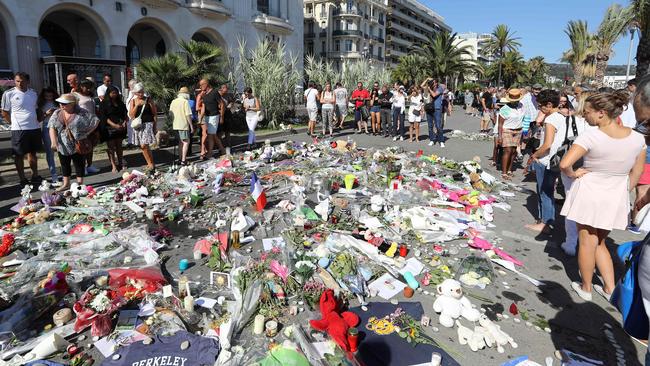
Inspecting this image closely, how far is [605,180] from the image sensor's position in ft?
10.7

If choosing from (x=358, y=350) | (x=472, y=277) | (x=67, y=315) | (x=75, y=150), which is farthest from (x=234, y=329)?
(x=75, y=150)

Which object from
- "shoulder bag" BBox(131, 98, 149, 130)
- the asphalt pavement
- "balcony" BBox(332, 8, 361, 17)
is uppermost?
"balcony" BBox(332, 8, 361, 17)

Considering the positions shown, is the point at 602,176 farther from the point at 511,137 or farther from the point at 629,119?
the point at 511,137

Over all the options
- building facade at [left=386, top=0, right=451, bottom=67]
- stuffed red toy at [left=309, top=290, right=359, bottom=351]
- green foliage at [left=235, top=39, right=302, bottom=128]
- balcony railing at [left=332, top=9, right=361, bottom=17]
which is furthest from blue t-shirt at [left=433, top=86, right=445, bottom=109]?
building facade at [left=386, top=0, right=451, bottom=67]

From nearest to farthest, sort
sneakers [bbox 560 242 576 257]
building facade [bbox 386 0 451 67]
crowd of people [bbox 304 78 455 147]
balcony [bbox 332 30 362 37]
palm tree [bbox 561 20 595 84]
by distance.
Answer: sneakers [bbox 560 242 576 257] < crowd of people [bbox 304 78 455 147] < palm tree [bbox 561 20 595 84] < balcony [bbox 332 30 362 37] < building facade [bbox 386 0 451 67]

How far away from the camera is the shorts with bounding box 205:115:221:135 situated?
347 inches

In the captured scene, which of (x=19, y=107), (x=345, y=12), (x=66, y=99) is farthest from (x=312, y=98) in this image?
(x=345, y=12)

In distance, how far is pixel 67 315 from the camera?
3.01 m

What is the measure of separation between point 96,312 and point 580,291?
166 inches

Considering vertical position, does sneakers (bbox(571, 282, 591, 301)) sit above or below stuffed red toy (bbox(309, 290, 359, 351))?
below

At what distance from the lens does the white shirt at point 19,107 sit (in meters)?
6.24

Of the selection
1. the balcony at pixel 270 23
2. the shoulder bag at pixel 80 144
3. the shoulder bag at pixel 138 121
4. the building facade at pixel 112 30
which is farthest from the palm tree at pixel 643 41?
the balcony at pixel 270 23

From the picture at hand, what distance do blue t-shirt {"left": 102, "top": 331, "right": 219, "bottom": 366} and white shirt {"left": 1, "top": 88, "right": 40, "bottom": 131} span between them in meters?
5.54

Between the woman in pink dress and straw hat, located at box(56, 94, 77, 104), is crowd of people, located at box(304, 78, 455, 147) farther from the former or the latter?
the woman in pink dress
